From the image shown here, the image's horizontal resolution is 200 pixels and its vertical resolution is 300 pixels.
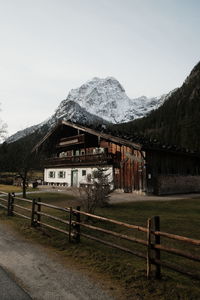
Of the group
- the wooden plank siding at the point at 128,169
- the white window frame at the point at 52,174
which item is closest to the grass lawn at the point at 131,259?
the wooden plank siding at the point at 128,169

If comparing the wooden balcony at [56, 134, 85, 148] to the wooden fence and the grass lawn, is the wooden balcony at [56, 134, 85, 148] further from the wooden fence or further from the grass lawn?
the grass lawn

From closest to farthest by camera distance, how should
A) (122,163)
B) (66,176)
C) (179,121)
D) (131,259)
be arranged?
1. (131,259)
2. (122,163)
3. (66,176)
4. (179,121)

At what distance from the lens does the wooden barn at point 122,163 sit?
72.7ft

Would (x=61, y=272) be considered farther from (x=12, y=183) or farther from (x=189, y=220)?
(x=12, y=183)

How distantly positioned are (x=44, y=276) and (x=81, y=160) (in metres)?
23.8

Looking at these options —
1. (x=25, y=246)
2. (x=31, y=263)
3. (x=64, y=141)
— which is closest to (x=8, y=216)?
(x=25, y=246)

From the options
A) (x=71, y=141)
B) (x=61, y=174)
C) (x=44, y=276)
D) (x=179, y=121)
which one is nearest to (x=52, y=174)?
(x=61, y=174)

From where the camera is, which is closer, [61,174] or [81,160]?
[81,160]

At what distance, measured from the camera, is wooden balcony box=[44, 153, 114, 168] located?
25.1m

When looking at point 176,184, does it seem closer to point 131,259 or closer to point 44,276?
point 131,259

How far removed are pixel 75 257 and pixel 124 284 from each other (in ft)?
6.82

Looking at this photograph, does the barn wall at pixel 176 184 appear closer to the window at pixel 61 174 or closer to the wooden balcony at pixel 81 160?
the wooden balcony at pixel 81 160

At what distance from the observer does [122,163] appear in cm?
2367

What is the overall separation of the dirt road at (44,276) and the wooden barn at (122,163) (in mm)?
11682
